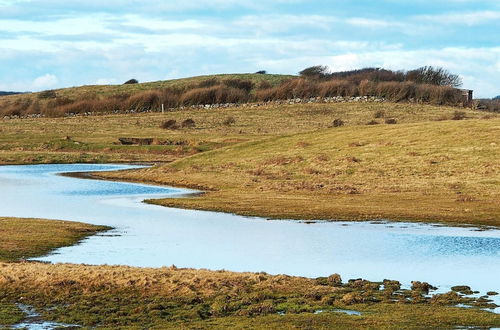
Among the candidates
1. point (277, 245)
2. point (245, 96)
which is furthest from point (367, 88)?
point (277, 245)

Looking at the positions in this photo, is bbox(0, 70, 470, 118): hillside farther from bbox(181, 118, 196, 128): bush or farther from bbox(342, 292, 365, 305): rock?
bbox(342, 292, 365, 305): rock

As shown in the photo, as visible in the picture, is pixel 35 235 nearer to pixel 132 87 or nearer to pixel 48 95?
pixel 48 95

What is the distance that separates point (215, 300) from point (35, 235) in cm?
1469

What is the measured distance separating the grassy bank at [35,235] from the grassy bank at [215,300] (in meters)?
4.78

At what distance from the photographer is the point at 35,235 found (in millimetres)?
35156

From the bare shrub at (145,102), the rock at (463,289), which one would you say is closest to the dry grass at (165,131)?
the bare shrub at (145,102)

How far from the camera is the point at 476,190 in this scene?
5112cm

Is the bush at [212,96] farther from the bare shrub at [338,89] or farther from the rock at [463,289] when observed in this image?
the rock at [463,289]

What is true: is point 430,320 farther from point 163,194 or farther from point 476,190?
point 163,194

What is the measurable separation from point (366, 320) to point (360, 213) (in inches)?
941

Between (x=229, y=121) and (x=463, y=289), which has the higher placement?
(x=229, y=121)

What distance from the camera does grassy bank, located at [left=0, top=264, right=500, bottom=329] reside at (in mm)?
20500

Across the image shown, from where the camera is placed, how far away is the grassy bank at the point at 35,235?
103ft

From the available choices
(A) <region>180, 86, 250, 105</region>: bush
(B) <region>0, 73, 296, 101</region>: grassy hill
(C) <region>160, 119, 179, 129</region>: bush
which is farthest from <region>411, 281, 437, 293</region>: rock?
(B) <region>0, 73, 296, 101</region>: grassy hill
